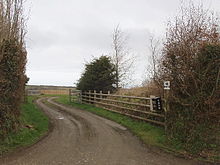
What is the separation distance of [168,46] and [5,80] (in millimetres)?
5829

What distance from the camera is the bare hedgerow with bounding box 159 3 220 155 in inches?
233

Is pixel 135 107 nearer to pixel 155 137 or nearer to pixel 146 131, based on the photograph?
pixel 146 131

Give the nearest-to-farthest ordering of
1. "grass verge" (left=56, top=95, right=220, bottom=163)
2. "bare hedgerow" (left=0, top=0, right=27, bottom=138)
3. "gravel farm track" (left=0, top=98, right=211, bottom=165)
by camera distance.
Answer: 1. "gravel farm track" (left=0, top=98, right=211, bottom=165)
2. "grass verge" (left=56, top=95, right=220, bottom=163)
3. "bare hedgerow" (left=0, top=0, right=27, bottom=138)

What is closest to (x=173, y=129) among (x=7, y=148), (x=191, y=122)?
(x=191, y=122)

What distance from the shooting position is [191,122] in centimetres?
618

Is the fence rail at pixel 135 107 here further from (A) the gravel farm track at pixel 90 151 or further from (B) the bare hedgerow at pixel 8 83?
(B) the bare hedgerow at pixel 8 83

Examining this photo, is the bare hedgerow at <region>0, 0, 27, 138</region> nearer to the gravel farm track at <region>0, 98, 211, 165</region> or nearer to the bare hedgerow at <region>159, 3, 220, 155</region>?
the gravel farm track at <region>0, 98, 211, 165</region>

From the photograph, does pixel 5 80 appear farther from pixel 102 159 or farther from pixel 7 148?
pixel 102 159

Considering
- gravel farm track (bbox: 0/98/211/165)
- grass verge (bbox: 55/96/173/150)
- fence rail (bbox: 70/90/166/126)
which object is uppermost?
fence rail (bbox: 70/90/166/126)

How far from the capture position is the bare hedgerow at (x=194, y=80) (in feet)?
19.4

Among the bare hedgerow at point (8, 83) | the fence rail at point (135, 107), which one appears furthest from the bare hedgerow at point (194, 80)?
the bare hedgerow at point (8, 83)

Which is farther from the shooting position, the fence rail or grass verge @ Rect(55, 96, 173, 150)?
the fence rail

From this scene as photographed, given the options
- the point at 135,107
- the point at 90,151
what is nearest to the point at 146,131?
the point at 135,107

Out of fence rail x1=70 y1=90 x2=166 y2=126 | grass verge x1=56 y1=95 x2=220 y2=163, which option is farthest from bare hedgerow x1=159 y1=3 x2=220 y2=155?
fence rail x1=70 y1=90 x2=166 y2=126
